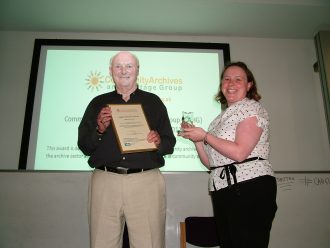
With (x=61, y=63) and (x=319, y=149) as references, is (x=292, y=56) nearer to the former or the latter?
(x=319, y=149)

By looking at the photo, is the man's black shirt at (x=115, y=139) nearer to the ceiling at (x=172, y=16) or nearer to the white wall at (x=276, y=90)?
the ceiling at (x=172, y=16)

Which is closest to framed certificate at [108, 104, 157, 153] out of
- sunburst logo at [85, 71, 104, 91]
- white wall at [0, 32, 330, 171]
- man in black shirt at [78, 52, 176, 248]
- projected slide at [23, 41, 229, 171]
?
man in black shirt at [78, 52, 176, 248]

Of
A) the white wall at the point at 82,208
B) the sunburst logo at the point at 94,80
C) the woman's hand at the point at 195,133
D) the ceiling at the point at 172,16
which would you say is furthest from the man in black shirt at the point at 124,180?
the ceiling at the point at 172,16

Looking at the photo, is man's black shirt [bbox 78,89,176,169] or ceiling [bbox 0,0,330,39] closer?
man's black shirt [bbox 78,89,176,169]

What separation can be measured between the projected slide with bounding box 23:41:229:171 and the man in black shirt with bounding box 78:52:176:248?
1.32m

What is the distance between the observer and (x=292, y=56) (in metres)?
3.70

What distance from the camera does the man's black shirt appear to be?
1.60 m

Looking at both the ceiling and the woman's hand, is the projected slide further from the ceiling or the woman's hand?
the woman's hand

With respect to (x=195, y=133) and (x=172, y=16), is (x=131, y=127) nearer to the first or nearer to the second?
(x=195, y=133)

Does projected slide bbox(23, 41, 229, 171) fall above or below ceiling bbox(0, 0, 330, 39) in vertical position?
below

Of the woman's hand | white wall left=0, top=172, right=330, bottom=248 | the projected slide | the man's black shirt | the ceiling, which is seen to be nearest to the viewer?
the woman's hand

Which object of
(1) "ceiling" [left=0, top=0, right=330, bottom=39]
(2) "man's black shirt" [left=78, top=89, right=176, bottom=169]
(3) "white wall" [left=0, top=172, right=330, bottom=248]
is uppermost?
(1) "ceiling" [left=0, top=0, right=330, bottom=39]

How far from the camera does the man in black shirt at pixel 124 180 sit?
4.90ft

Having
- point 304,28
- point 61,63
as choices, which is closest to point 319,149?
point 304,28
